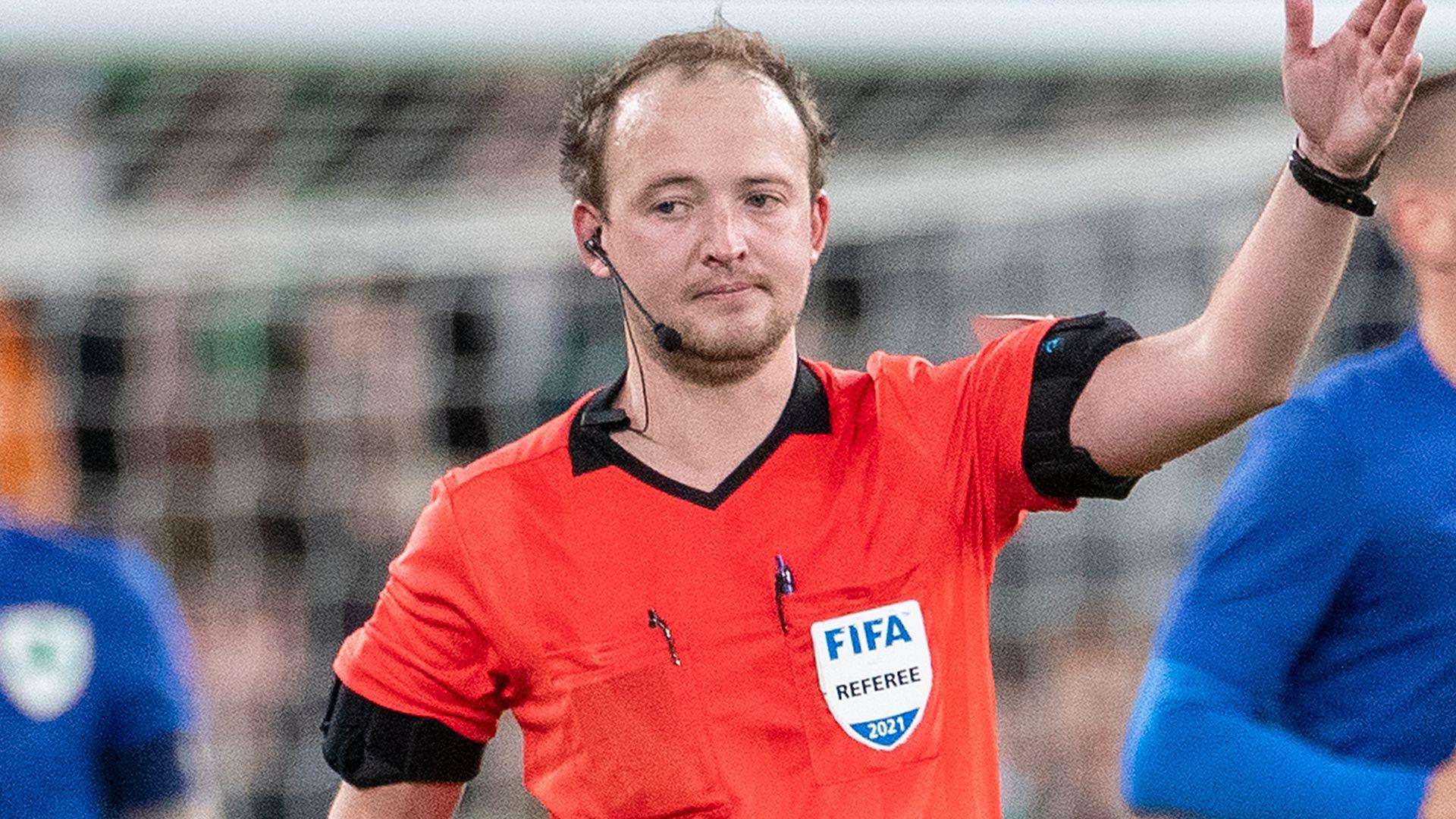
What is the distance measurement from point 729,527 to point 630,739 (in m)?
0.27

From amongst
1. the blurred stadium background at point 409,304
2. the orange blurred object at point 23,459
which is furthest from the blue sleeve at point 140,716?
the blurred stadium background at point 409,304

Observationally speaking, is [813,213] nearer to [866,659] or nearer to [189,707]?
[866,659]

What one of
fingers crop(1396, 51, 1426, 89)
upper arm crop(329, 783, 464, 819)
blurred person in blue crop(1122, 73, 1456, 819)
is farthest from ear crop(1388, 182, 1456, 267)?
upper arm crop(329, 783, 464, 819)

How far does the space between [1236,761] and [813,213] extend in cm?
86

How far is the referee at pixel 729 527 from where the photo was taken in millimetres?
2355

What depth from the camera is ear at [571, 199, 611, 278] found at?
2621 mm

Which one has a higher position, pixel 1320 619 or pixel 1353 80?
pixel 1353 80

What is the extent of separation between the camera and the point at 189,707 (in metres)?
3.20

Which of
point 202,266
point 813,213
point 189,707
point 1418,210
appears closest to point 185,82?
point 202,266

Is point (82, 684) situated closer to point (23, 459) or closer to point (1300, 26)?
point (23, 459)

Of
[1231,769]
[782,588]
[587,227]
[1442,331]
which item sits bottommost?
[1231,769]

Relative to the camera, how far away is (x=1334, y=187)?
2080 mm

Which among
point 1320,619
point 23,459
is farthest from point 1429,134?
point 23,459

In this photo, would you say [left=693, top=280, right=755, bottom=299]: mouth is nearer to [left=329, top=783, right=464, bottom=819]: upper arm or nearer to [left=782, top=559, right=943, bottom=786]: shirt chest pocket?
[left=782, top=559, right=943, bottom=786]: shirt chest pocket
